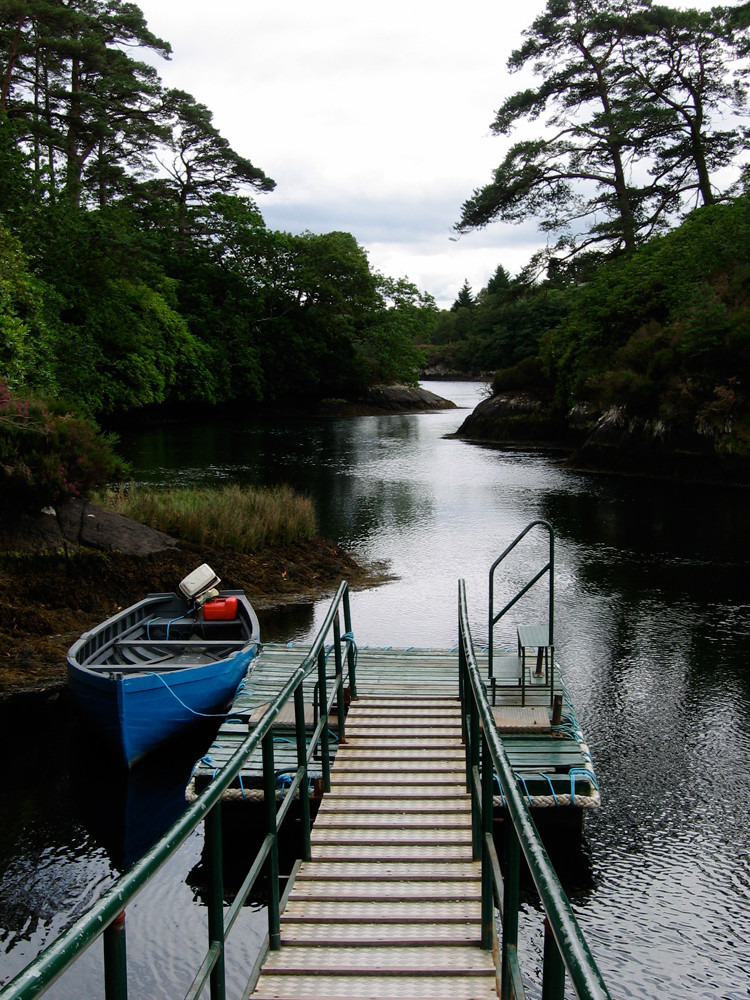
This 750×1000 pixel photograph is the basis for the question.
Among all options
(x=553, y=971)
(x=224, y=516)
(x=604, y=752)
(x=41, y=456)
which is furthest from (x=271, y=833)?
(x=224, y=516)

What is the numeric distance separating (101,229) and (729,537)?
24588 millimetres

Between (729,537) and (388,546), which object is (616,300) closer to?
(729,537)

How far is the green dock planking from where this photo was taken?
6.79m

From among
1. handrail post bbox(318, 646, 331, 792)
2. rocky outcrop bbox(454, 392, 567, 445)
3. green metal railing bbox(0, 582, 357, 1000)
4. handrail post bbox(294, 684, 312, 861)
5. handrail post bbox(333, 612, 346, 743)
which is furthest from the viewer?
rocky outcrop bbox(454, 392, 567, 445)

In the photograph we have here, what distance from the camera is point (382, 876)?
4559mm

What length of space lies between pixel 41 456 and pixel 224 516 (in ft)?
12.6

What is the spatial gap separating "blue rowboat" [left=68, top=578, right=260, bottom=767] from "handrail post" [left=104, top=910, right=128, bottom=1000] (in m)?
6.41

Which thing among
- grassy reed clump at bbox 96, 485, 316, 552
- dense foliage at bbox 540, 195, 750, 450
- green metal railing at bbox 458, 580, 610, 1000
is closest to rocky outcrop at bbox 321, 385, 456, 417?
dense foliage at bbox 540, 195, 750, 450

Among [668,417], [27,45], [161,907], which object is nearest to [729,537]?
[668,417]

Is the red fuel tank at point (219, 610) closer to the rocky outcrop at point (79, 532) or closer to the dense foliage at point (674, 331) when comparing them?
the rocky outcrop at point (79, 532)

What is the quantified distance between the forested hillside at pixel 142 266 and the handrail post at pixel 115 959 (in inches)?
617

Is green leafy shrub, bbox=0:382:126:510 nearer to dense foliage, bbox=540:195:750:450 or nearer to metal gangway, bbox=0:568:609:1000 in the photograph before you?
metal gangway, bbox=0:568:609:1000

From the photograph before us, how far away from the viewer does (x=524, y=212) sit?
127 ft

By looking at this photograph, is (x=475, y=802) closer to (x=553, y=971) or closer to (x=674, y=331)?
(x=553, y=971)
